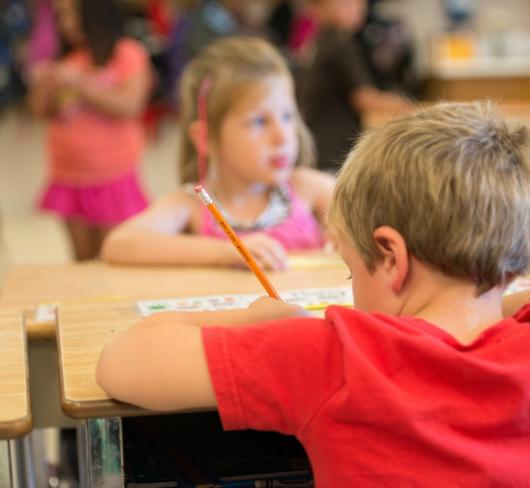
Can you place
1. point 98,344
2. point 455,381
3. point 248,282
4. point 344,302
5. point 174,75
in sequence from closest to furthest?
point 455,381 → point 98,344 → point 344,302 → point 248,282 → point 174,75

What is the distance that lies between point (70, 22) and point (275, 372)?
236 centimetres

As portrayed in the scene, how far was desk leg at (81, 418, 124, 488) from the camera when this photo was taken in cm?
103

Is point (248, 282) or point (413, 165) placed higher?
point (413, 165)

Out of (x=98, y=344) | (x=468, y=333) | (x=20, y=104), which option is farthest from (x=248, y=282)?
(x=20, y=104)

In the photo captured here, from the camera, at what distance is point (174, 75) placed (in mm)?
5176

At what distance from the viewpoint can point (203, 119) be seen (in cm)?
203

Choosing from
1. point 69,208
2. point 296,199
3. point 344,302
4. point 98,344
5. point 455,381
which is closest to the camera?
point 455,381

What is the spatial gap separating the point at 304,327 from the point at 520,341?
203 millimetres

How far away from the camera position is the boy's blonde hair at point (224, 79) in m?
1.98

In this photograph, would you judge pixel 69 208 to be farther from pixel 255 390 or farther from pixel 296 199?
pixel 255 390

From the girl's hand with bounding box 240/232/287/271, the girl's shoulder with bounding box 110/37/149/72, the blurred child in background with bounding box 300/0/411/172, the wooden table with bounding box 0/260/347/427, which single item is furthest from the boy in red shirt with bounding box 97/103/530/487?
the blurred child in background with bounding box 300/0/411/172

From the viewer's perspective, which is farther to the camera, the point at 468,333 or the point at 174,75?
the point at 174,75

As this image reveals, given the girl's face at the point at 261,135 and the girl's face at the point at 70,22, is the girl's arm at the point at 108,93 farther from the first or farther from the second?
the girl's face at the point at 261,135

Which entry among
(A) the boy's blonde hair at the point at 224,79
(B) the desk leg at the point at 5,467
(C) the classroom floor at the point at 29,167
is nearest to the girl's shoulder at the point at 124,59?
(A) the boy's blonde hair at the point at 224,79
